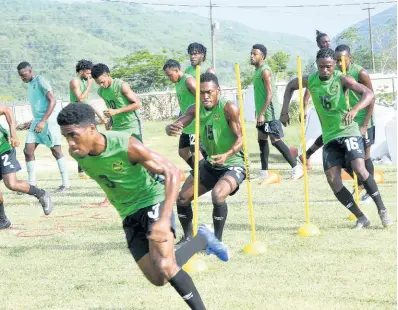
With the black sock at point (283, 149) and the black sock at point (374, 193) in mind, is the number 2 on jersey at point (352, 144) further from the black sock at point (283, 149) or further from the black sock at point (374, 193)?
the black sock at point (283, 149)

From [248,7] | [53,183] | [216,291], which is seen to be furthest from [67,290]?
[248,7]

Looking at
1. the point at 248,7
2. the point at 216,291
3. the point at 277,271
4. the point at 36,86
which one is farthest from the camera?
the point at 248,7

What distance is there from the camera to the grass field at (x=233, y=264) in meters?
6.51

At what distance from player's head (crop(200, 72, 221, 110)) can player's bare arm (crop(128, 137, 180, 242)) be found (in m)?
2.62

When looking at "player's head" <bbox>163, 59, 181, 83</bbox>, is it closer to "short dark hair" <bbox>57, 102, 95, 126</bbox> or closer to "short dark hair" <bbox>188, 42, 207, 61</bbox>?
"short dark hair" <bbox>188, 42, 207, 61</bbox>

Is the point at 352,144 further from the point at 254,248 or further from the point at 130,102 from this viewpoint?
the point at 130,102

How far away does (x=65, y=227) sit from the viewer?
Answer: 1057cm

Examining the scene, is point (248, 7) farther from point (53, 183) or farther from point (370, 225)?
point (370, 225)

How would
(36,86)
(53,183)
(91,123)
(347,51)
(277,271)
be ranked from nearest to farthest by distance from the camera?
1. (91,123)
2. (277,271)
3. (347,51)
4. (36,86)
5. (53,183)

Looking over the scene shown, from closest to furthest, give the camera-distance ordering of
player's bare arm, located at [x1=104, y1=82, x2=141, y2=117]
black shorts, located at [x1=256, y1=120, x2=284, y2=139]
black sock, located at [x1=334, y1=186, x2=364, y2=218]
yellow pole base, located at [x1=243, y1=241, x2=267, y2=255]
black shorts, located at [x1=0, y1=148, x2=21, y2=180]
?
1. yellow pole base, located at [x1=243, y1=241, x2=267, y2=255]
2. black sock, located at [x1=334, y1=186, x2=364, y2=218]
3. black shorts, located at [x1=0, y1=148, x2=21, y2=180]
4. player's bare arm, located at [x1=104, y1=82, x2=141, y2=117]
5. black shorts, located at [x1=256, y1=120, x2=284, y2=139]

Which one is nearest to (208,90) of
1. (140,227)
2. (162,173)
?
(140,227)

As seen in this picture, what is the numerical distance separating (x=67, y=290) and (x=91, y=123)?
2248 millimetres

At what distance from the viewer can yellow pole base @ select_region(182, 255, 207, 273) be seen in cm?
745

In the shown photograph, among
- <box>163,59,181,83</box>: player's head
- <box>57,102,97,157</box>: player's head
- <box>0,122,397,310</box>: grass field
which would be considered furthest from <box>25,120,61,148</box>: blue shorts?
<box>57,102,97,157</box>: player's head
